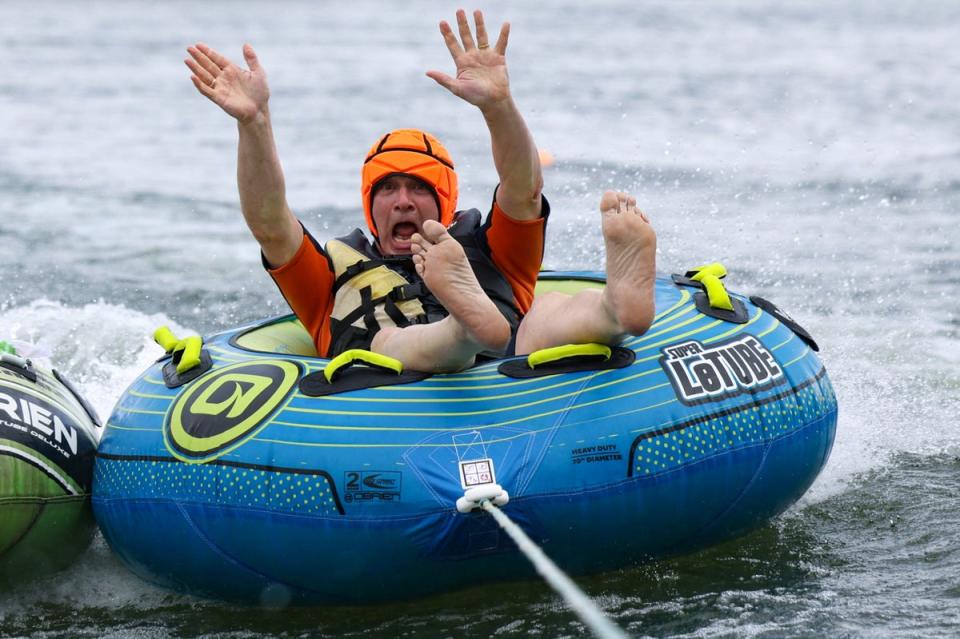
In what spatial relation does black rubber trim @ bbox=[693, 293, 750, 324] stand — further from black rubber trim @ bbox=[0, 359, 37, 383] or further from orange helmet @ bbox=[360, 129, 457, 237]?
black rubber trim @ bbox=[0, 359, 37, 383]

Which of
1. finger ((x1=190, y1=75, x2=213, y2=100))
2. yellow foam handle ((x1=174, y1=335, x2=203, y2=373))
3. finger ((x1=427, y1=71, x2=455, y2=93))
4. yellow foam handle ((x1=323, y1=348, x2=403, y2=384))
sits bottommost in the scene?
yellow foam handle ((x1=323, y1=348, x2=403, y2=384))

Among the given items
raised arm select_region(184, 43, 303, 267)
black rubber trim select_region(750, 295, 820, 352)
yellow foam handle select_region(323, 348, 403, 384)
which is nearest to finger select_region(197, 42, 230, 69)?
raised arm select_region(184, 43, 303, 267)

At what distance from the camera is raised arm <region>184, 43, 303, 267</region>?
3.85 m

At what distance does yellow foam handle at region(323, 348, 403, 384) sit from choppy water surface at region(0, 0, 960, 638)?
71 centimetres

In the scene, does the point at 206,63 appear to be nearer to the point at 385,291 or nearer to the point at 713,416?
the point at 385,291

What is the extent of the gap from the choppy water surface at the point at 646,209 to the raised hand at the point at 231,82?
4.90 feet

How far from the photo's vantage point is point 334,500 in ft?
11.2

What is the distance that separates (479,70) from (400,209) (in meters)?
0.63

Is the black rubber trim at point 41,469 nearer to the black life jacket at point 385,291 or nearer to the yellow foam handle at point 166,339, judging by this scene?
the yellow foam handle at point 166,339

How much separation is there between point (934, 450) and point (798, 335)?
3.56ft

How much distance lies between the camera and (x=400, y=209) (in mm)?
4371

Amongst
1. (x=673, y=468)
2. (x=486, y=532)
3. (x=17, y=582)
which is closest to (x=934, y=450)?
(x=673, y=468)

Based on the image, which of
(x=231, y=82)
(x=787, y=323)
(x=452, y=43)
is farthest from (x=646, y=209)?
(x=231, y=82)

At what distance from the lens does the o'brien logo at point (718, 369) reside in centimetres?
369
